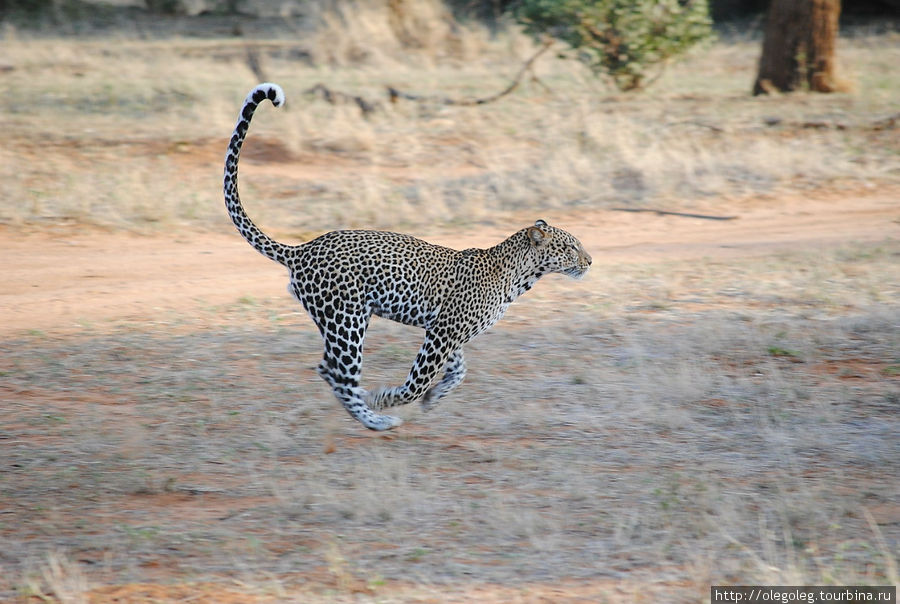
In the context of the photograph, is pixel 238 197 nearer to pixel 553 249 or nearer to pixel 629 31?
pixel 553 249

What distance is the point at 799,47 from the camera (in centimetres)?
2042

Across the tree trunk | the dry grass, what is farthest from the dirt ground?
the tree trunk

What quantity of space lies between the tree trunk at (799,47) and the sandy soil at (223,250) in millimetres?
6711

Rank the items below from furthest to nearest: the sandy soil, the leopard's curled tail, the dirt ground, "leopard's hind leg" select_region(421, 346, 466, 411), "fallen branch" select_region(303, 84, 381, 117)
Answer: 1. "fallen branch" select_region(303, 84, 381, 117)
2. the sandy soil
3. "leopard's hind leg" select_region(421, 346, 466, 411)
4. the leopard's curled tail
5. the dirt ground

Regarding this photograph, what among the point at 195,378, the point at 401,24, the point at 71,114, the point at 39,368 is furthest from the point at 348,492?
the point at 401,24

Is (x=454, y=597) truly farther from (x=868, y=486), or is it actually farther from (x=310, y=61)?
(x=310, y=61)

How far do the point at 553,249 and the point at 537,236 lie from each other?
0.15 metres

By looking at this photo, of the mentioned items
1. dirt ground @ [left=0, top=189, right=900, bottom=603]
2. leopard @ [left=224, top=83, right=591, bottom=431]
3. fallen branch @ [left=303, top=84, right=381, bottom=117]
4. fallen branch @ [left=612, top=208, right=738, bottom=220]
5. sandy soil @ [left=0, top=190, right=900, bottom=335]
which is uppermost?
leopard @ [left=224, top=83, right=591, bottom=431]

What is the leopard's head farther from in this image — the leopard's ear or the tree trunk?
the tree trunk

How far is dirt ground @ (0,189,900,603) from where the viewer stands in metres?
4.88

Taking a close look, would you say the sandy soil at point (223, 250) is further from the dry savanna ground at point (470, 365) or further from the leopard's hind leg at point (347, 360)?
the leopard's hind leg at point (347, 360)

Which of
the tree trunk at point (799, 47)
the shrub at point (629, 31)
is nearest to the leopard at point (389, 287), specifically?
the shrub at point (629, 31)

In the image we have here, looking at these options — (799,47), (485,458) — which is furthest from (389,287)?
(799,47)

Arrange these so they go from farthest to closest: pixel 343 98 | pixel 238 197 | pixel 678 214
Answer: pixel 343 98
pixel 678 214
pixel 238 197
